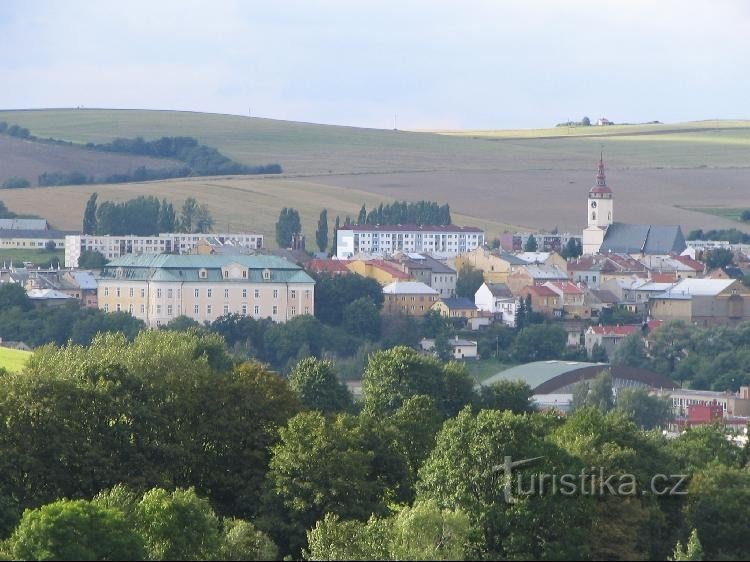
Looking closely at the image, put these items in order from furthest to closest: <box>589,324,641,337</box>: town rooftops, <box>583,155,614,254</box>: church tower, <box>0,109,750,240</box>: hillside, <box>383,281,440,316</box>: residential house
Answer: <box>0,109,750,240</box>: hillside, <box>583,155,614,254</box>: church tower, <box>383,281,440,316</box>: residential house, <box>589,324,641,337</box>: town rooftops

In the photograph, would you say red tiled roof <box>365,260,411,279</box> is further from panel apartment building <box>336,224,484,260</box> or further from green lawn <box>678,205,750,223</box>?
green lawn <box>678,205,750,223</box>

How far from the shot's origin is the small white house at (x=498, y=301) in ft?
397

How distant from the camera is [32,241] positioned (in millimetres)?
143250

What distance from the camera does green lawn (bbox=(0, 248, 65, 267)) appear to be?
136500mm

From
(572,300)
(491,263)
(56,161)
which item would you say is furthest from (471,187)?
(572,300)

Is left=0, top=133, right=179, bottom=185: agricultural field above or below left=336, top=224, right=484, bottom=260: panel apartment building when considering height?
above

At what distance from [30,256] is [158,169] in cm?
4733

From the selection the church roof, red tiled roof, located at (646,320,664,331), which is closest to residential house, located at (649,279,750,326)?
red tiled roof, located at (646,320,664,331)

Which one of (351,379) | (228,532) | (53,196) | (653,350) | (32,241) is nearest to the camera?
(228,532)

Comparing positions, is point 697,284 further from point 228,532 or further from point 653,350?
point 228,532

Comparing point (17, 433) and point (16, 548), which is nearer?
point (16, 548)

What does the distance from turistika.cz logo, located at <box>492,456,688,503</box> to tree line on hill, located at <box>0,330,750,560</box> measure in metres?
0.06

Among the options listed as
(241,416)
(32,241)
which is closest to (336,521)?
(241,416)

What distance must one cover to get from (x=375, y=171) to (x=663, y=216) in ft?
92.1
